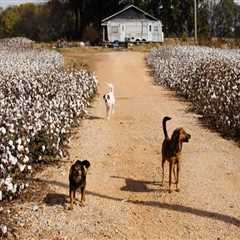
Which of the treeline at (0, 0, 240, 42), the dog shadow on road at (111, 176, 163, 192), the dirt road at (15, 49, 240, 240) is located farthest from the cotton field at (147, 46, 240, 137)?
the treeline at (0, 0, 240, 42)

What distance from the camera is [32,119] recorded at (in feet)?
42.0

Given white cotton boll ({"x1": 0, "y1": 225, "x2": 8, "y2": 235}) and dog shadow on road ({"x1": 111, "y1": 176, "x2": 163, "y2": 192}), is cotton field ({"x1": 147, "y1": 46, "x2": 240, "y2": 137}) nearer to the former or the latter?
dog shadow on road ({"x1": 111, "y1": 176, "x2": 163, "y2": 192})

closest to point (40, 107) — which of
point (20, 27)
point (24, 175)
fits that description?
point (24, 175)

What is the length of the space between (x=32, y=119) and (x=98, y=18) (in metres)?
71.1

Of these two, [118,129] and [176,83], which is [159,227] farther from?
[176,83]

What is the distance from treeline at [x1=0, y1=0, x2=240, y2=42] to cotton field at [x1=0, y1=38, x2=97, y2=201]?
5813 centimetres

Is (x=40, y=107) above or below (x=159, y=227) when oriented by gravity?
above

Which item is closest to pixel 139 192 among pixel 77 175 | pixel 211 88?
pixel 77 175

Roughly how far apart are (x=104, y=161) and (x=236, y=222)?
13.1 feet

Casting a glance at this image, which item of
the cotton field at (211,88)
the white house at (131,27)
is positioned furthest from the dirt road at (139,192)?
the white house at (131,27)

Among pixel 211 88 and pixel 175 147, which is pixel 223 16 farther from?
pixel 175 147

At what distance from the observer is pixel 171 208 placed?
947cm

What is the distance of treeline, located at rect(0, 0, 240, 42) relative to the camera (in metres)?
81.9

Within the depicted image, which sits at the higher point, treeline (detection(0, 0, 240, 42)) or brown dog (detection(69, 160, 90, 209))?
treeline (detection(0, 0, 240, 42))
